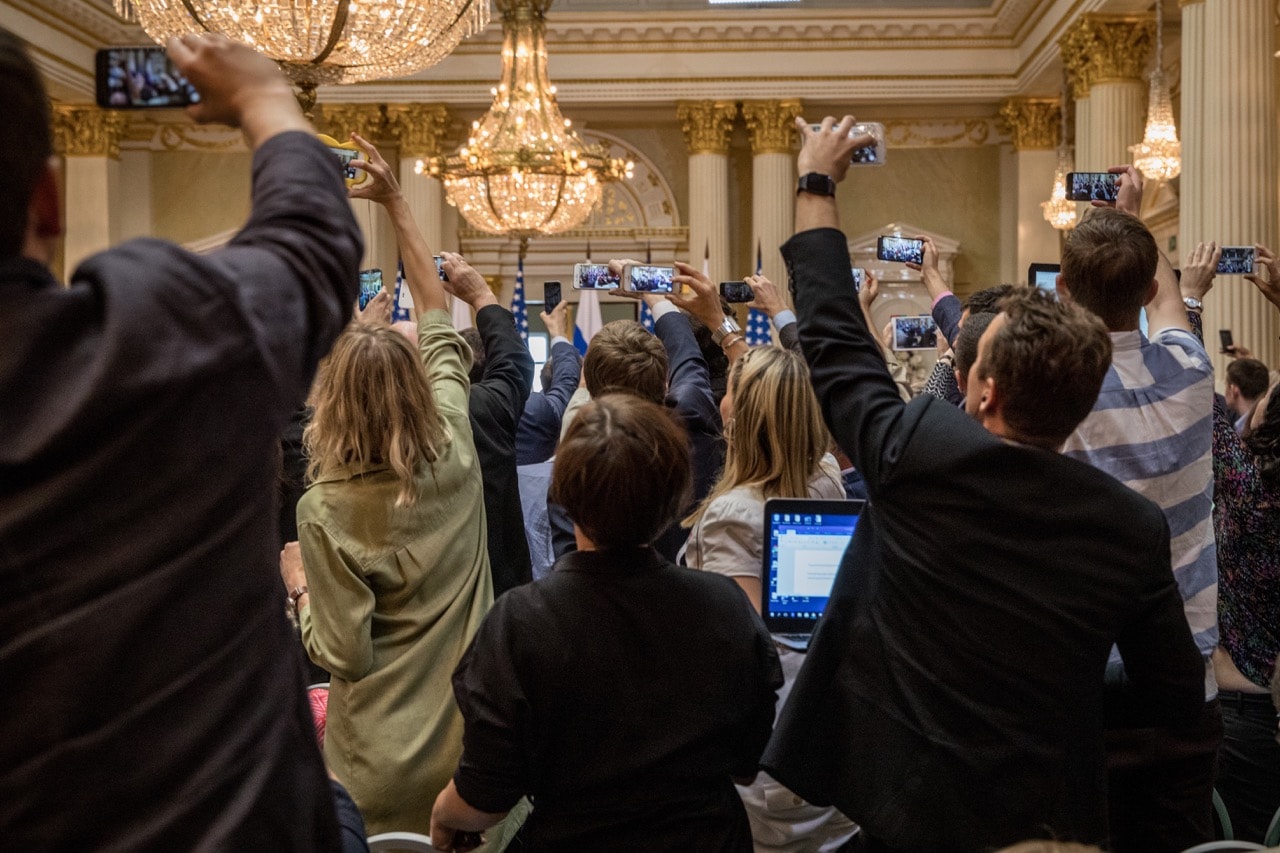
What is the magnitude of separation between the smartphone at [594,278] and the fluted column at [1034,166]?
12.4m

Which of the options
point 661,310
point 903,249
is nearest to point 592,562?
point 661,310

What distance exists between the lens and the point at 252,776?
128cm

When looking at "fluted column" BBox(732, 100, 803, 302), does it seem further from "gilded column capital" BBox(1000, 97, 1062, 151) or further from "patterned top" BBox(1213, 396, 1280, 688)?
"patterned top" BBox(1213, 396, 1280, 688)

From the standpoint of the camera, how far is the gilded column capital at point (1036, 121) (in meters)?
16.8

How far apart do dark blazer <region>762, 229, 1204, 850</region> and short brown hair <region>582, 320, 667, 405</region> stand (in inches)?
66.5

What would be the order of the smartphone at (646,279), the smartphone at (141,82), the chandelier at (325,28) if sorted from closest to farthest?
the smartphone at (141,82)
the smartphone at (646,279)
the chandelier at (325,28)

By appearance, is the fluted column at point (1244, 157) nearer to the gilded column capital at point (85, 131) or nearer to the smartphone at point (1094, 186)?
the smartphone at point (1094, 186)

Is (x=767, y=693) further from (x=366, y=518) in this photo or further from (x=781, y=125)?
(x=781, y=125)

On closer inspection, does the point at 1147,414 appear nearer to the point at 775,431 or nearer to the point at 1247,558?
the point at 775,431

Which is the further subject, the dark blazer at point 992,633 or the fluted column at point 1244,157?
the fluted column at point 1244,157

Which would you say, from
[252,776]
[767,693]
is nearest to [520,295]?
[767,693]

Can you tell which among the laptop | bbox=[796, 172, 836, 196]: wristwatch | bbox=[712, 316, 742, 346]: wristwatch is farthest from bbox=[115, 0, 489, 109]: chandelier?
bbox=[796, 172, 836, 196]: wristwatch

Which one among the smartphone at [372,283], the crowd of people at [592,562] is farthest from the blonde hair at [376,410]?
the smartphone at [372,283]

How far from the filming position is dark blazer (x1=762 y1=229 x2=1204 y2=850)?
1888 mm
